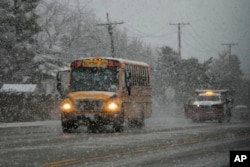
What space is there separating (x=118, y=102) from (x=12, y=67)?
2450 centimetres

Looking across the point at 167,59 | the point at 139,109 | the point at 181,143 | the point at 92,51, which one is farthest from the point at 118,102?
the point at 92,51

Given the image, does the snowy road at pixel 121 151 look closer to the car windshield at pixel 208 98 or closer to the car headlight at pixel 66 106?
the car headlight at pixel 66 106

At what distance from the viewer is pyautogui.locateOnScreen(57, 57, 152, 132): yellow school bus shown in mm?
24969

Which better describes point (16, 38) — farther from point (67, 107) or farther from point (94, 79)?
point (67, 107)

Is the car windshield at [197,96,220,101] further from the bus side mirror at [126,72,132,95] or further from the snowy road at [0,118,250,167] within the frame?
the snowy road at [0,118,250,167]

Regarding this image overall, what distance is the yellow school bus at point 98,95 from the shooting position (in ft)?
81.9

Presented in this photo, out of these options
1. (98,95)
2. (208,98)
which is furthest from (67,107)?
(208,98)

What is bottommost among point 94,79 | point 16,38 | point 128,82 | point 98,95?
point 98,95

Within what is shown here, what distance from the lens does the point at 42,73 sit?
53.5 metres

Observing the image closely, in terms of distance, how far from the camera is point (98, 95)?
25.1 meters

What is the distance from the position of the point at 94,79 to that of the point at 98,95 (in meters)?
1.35

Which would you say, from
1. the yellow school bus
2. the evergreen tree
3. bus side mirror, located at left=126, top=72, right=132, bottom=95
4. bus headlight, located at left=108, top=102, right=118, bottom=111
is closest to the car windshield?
the evergreen tree

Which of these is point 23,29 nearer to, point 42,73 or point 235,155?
point 42,73

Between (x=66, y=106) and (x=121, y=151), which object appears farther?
(x=66, y=106)
